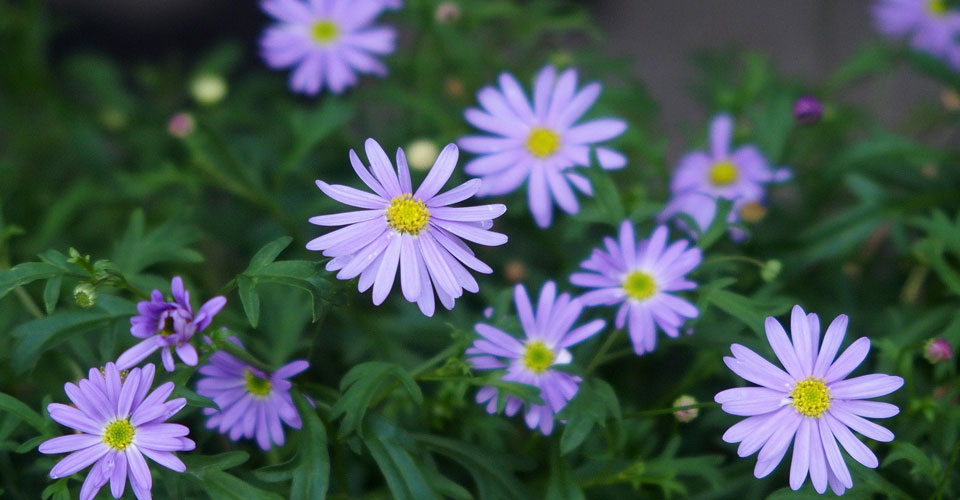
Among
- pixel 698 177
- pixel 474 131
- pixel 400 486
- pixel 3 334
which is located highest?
pixel 474 131

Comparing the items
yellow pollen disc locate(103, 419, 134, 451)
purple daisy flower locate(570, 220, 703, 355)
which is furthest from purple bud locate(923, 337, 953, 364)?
yellow pollen disc locate(103, 419, 134, 451)

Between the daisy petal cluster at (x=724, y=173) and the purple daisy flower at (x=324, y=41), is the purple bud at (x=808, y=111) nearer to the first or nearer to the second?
the daisy petal cluster at (x=724, y=173)

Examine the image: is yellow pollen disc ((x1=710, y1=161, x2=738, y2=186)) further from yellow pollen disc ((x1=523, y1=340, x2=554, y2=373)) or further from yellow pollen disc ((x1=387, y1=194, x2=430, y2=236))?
yellow pollen disc ((x1=387, y1=194, x2=430, y2=236))

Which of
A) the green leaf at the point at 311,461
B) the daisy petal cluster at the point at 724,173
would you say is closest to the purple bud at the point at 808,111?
the daisy petal cluster at the point at 724,173

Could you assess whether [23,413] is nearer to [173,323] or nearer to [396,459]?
[173,323]

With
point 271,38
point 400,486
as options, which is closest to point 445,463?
point 400,486

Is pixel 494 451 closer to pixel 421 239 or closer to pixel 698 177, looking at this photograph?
pixel 421 239
